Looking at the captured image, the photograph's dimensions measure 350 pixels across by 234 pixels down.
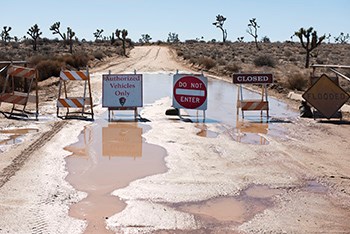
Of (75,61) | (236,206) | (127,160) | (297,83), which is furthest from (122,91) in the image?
(75,61)

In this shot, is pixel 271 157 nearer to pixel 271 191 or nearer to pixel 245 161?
pixel 245 161

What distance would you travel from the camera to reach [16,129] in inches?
548

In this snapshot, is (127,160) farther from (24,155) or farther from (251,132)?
(251,132)

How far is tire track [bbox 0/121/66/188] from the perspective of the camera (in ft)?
30.1

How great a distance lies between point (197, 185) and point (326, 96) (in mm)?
9115

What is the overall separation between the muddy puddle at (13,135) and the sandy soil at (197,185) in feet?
1.01

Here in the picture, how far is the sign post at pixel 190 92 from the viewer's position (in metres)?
16.6

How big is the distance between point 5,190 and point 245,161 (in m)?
4.84

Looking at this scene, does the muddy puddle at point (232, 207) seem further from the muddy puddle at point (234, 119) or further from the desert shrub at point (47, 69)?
the desert shrub at point (47, 69)

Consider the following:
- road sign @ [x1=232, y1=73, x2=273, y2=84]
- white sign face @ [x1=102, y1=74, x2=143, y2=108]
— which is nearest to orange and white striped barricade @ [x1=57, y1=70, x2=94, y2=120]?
white sign face @ [x1=102, y1=74, x2=143, y2=108]

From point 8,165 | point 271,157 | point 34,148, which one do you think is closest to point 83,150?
point 34,148

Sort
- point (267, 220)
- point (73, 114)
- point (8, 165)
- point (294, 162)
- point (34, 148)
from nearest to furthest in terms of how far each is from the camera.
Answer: point (267, 220), point (8, 165), point (294, 162), point (34, 148), point (73, 114)

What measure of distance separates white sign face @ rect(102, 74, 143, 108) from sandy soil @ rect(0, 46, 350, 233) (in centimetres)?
267

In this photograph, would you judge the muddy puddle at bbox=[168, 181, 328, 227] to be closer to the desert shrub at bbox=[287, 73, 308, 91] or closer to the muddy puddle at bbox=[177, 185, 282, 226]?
the muddy puddle at bbox=[177, 185, 282, 226]
